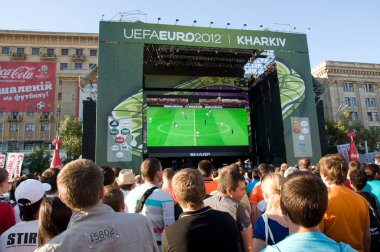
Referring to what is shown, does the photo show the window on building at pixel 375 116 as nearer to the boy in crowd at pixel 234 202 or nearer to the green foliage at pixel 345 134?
the green foliage at pixel 345 134

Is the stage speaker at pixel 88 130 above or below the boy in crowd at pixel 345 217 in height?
above

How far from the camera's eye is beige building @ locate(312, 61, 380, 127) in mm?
43219

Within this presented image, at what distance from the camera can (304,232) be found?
1.37 meters

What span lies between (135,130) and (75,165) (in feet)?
39.7

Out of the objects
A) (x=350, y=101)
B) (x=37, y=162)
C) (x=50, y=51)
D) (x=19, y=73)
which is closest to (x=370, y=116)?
(x=350, y=101)

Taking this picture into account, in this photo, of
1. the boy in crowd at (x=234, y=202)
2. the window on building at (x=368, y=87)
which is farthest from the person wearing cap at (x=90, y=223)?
the window on building at (x=368, y=87)

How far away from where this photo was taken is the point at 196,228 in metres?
2.00

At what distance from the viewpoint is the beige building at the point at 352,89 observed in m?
43.2

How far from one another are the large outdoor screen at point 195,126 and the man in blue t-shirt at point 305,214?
15.5 m

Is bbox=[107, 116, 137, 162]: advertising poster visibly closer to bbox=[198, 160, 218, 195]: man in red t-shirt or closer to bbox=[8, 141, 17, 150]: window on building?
bbox=[198, 160, 218, 195]: man in red t-shirt

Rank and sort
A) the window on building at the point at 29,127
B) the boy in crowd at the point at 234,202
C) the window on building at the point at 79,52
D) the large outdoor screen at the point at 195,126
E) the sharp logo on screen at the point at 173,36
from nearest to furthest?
the boy in crowd at the point at 234,202, the sharp logo on screen at the point at 173,36, the large outdoor screen at the point at 195,126, the window on building at the point at 29,127, the window on building at the point at 79,52

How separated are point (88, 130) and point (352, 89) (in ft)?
135

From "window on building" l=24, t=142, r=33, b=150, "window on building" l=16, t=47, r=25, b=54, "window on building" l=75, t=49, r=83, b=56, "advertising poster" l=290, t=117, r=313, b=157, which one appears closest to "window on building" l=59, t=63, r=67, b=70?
"window on building" l=75, t=49, r=83, b=56

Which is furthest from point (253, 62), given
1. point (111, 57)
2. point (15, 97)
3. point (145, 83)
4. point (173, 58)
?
point (15, 97)
